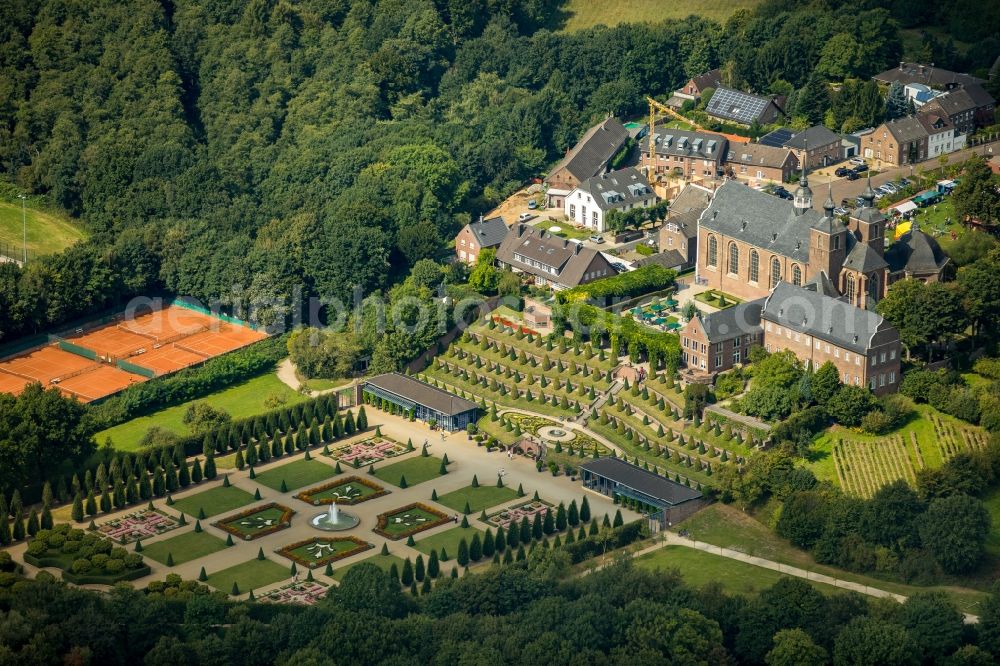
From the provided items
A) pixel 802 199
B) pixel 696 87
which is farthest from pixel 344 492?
pixel 696 87

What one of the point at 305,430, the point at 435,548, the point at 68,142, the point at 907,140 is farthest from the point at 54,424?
the point at 907,140

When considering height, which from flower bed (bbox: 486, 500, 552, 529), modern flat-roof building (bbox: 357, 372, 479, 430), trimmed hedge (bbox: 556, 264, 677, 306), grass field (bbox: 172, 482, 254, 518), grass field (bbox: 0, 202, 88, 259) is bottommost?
grass field (bbox: 172, 482, 254, 518)

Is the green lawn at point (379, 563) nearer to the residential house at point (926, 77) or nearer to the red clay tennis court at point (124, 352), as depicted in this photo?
the red clay tennis court at point (124, 352)

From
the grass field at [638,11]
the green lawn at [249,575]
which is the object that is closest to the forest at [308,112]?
the grass field at [638,11]

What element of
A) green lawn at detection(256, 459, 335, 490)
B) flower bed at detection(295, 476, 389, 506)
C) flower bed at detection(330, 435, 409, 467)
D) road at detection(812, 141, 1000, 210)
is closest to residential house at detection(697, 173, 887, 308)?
road at detection(812, 141, 1000, 210)

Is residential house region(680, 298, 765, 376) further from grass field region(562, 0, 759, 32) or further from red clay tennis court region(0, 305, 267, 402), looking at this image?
grass field region(562, 0, 759, 32)
